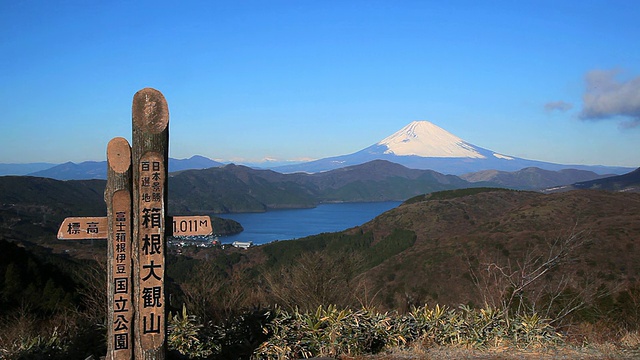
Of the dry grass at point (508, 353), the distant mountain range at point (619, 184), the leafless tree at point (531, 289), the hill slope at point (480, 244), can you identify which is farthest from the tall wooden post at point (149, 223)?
the distant mountain range at point (619, 184)

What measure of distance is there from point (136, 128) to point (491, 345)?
182 inches

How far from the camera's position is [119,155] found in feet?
14.4

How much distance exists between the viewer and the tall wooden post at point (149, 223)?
431 cm

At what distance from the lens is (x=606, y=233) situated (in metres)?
34.3

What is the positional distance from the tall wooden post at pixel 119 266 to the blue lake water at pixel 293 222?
79.3 metres

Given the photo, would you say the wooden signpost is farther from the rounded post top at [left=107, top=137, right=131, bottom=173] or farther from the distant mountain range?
the distant mountain range

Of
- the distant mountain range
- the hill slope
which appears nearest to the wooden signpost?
the hill slope

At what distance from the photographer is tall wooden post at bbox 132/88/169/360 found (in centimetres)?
431

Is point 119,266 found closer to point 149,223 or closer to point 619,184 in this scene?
point 149,223

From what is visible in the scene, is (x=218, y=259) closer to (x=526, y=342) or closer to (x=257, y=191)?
(x=526, y=342)

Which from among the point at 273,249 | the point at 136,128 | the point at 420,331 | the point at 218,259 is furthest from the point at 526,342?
the point at 273,249

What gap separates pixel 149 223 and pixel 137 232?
0.41 feet

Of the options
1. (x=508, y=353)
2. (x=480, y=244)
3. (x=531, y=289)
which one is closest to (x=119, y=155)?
(x=508, y=353)

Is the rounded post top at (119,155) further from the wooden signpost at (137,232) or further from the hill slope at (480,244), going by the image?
the hill slope at (480,244)
